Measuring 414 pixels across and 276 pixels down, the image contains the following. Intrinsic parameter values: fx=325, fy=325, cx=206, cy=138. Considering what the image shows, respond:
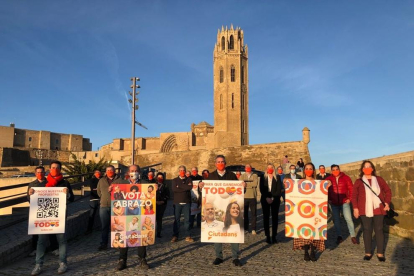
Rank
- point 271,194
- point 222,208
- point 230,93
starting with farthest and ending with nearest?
1. point 230,93
2. point 271,194
3. point 222,208

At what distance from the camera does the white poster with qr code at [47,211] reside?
575cm

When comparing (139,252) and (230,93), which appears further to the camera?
(230,93)

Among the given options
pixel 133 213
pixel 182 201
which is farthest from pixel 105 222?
pixel 182 201

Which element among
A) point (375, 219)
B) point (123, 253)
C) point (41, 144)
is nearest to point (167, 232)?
point (123, 253)

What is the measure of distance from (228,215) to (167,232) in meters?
4.08

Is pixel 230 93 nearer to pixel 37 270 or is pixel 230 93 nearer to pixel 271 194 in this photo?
pixel 271 194

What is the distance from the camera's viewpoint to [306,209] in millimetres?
6340

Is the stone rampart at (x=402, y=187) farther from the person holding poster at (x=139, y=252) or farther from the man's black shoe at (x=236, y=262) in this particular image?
the person holding poster at (x=139, y=252)

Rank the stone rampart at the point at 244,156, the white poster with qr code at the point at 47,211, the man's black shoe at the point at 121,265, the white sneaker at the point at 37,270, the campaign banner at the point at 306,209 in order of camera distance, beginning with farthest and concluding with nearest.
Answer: the stone rampart at the point at 244,156, the campaign banner at the point at 306,209, the white poster with qr code at the point at 47,211, the man's black shoe at the point at 121,265, the white sneaker at the point at 37,270

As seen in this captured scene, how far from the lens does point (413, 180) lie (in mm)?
7520

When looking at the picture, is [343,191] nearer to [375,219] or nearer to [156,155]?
[375,219]

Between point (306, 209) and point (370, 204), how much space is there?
4.03 ft

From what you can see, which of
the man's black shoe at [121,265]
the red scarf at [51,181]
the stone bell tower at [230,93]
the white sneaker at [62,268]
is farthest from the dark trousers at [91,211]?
the stone bell tower at [230,93]

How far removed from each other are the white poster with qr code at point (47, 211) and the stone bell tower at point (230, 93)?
50.5 meters
